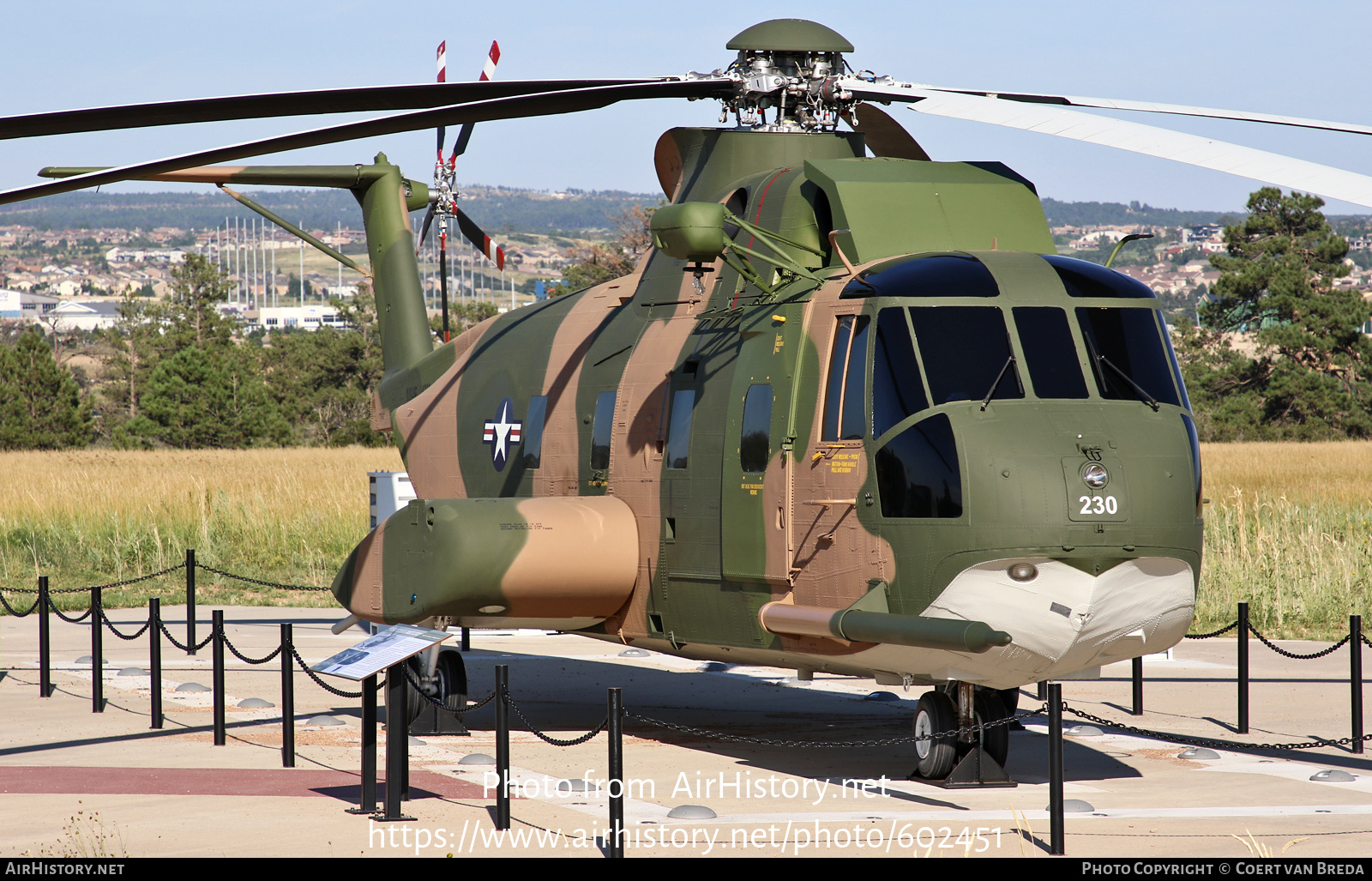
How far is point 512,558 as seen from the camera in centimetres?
1037

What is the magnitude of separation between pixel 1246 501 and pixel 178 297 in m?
74.4

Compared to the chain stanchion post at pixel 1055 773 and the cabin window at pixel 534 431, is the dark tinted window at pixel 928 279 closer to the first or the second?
the chain stanchion post at pixel 1055 773

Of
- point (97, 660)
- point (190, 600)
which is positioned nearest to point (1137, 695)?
point (97, 660)

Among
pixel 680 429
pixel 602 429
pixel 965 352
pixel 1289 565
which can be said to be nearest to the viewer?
pixel 965 352

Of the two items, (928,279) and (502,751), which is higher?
(928,279)

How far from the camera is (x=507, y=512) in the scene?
10.5m

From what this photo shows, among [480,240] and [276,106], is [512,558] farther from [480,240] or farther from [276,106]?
[480,240]

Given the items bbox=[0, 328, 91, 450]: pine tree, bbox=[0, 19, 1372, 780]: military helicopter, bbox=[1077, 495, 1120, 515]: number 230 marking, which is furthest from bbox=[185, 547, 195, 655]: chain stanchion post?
bbox=[0, 328, 91, 450]: pine tree

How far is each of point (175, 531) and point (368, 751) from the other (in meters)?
16.9

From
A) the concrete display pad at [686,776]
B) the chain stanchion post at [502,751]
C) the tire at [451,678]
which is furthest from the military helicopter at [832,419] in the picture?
the chain stanchion post at [502,751]

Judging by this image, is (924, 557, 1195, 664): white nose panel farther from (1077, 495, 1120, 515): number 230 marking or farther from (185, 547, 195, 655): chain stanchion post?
(185, 547, 195, 655): chain stanchion post

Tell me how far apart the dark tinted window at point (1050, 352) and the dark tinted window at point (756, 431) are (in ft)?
5.55
